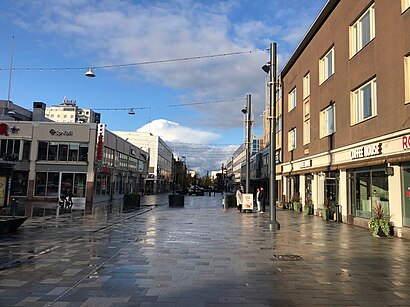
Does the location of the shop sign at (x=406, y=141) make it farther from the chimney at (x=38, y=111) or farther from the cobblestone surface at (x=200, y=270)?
the chimney at (x=38, y=111)

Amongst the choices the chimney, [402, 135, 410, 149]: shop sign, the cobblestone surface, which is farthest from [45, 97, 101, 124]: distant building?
[402, 135, 410, 149]: shop sign

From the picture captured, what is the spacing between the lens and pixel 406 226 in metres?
Result: 13.6

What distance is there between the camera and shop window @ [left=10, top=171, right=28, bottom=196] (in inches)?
1432

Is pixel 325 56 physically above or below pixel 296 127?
above

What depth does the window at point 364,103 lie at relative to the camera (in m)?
16.8

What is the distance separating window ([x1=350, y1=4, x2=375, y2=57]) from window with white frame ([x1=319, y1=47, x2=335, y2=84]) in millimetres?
2768

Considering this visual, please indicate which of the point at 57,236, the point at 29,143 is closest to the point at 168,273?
the point at 57,236

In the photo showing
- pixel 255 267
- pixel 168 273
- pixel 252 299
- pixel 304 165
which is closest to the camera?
pixel 252 299

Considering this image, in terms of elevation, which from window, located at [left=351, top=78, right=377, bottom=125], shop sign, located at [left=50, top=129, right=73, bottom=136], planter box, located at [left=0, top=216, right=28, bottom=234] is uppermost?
shop sign, located at [left=50, top=129, right=73, bottom=136]

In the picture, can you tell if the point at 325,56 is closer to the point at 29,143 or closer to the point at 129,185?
the point at 29,143

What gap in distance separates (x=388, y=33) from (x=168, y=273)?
43.6ft

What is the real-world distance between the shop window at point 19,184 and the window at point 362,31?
31377mm

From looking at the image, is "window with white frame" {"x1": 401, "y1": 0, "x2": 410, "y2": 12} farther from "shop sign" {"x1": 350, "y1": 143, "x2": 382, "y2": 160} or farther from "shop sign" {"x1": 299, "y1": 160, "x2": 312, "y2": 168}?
"shop sign" {"x1": 299, "y1": 160, "x2": 312, "y2": 168}

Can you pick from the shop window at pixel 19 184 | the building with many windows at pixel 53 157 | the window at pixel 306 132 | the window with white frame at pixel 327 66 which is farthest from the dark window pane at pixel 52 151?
the window with white frame at pixel 327 66
